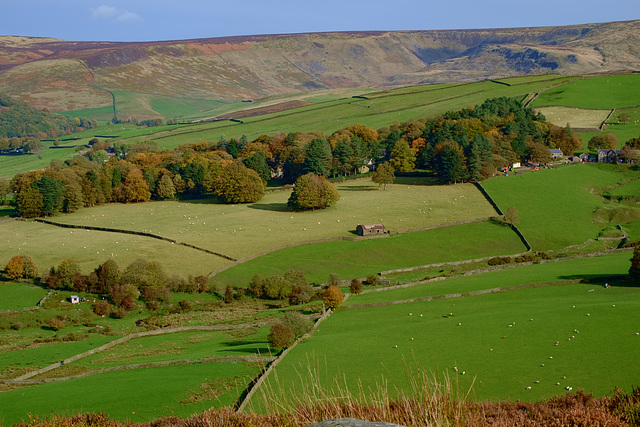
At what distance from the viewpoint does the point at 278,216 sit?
315 ft

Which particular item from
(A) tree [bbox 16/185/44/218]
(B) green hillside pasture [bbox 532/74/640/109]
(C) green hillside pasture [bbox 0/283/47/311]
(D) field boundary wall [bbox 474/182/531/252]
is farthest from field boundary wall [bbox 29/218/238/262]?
(B) green hillside pasture [bbox 532/74/640/109]

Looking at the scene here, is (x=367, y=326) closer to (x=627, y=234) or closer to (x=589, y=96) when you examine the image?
(x=627, y=234)

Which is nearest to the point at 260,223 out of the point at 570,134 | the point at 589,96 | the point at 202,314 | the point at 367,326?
the point at 202,314

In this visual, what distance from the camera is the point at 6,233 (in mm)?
92562

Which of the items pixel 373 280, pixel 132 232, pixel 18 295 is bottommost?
pixel 18 295

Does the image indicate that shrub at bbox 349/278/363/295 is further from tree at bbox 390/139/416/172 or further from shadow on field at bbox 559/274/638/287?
tree at bbox 390/139/416/172

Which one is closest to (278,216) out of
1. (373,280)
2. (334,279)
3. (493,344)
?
(334,279)

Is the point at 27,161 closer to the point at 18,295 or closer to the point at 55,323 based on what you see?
the point at 18,295

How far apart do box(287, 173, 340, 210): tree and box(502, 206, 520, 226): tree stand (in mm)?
25758

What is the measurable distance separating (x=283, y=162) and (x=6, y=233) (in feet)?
189

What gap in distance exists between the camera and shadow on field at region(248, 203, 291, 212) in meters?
102

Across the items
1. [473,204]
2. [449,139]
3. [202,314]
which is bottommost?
[202,314]

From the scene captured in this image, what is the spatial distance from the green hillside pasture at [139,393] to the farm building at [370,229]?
42.3m

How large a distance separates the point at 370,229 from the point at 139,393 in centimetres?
4959
